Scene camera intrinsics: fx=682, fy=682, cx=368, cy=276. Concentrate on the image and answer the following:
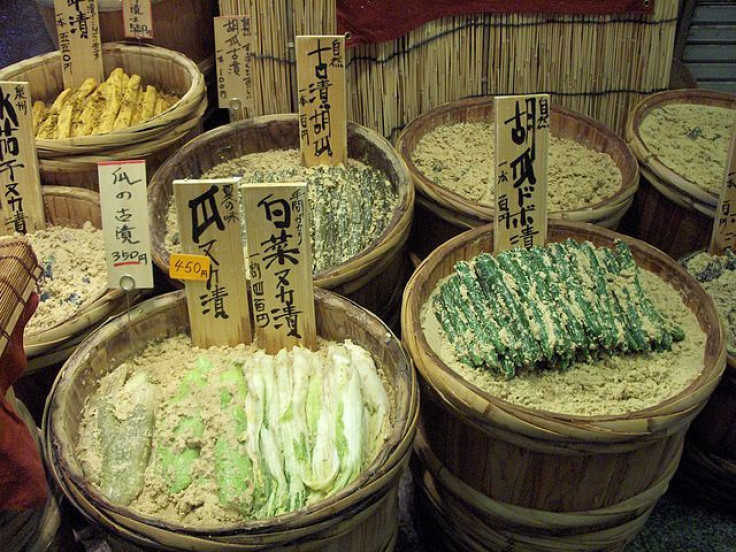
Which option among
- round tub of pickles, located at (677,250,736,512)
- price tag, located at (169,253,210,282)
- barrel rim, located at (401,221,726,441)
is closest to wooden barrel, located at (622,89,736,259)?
round tub of pickles, located at (677,250,736,512)

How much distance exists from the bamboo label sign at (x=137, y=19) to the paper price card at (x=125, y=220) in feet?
5.60

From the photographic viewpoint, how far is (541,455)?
7.09 ft

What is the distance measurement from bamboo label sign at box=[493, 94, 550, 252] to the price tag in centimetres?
113

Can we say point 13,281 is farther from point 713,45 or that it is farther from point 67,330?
point 713,45

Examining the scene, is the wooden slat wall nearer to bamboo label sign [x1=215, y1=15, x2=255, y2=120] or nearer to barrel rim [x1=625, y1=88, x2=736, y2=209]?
barrel rim [x1=625, y1=88, x2=736, y2=209]

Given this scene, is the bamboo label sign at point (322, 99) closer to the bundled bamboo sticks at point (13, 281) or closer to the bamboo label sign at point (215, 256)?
the bamboo label sign at point (215, 256)

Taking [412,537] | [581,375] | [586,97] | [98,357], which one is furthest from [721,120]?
[98,357]

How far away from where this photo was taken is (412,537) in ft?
9.59

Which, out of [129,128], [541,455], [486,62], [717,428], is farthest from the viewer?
[486,62]

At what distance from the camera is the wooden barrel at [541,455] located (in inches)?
81.1

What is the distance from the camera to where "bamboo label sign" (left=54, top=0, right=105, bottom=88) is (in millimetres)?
3494

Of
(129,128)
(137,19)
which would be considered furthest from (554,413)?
(137,19)

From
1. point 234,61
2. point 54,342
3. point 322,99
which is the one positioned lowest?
point 54,342

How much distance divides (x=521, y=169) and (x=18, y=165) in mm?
2119
